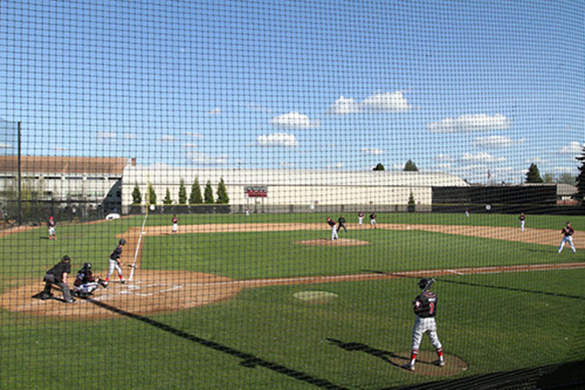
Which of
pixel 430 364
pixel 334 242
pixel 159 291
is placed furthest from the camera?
pixel 334 242

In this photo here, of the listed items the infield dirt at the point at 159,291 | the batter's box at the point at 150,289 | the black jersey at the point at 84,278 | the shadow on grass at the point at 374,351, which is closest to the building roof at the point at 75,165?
the black jersey at the point at 84,278

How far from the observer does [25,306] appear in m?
10.1

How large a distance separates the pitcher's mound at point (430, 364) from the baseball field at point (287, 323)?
0.03 meters

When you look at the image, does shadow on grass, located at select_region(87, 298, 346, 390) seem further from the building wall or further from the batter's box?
the building wall

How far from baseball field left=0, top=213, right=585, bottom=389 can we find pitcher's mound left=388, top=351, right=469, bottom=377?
30 mm

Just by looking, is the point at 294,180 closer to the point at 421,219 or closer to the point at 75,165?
the point at 75,165

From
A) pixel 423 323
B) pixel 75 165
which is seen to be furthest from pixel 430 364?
pixel 75 165

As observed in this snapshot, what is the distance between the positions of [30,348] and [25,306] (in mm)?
3416

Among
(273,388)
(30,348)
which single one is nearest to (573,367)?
(273,388)

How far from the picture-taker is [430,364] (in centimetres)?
661

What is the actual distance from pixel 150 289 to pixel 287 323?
4865 mm

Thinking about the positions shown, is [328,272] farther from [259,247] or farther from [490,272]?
[259,247]

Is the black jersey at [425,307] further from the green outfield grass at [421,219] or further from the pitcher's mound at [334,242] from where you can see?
the green outfield grass at [421,219]

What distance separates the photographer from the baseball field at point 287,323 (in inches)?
243
